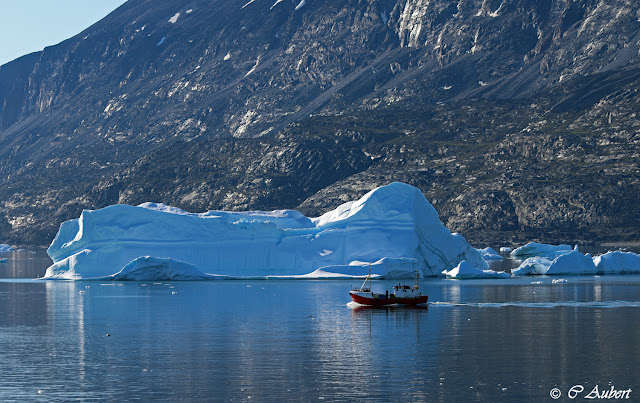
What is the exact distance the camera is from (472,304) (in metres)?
89.0

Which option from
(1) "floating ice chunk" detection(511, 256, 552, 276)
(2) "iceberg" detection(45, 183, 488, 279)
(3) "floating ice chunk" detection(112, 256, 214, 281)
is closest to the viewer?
(3) "floating ice chunk" detection(112, 256, 214, 281)

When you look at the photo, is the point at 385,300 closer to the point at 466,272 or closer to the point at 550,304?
the point at 550,304

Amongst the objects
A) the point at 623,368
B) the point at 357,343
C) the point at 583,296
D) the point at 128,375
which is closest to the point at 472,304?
the point at 583,296

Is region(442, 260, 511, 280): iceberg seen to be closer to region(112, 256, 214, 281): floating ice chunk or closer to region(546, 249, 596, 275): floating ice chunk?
region(546, 249, 596, 275): floating ice chunk

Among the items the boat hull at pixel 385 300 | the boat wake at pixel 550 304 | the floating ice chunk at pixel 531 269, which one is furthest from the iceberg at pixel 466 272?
the boat hull at pixel 385 300

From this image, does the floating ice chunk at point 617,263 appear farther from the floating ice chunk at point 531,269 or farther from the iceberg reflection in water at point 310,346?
the iceberg reflection in water at point 310,346

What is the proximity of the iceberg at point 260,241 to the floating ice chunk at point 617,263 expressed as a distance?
96.7 feet

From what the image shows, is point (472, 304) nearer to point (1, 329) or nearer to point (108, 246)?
point (1, 329)

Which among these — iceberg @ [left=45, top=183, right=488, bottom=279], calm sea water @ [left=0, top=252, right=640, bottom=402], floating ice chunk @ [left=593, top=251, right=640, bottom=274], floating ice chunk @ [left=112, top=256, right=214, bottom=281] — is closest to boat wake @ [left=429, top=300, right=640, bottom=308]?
calm sea water @ [left=0, top=252, right=640, bottom=402]

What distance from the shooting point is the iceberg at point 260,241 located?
389 ft

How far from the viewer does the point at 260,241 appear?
120 meters

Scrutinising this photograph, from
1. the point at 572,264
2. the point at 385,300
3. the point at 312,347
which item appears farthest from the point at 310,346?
the point at 572,264

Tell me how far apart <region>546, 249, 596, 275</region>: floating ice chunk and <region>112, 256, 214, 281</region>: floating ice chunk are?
50.5m

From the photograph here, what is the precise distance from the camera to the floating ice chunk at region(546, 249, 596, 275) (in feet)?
455
